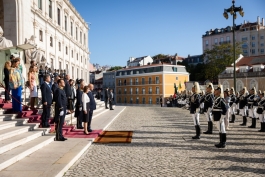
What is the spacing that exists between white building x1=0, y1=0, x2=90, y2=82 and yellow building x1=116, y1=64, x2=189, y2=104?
864 inches

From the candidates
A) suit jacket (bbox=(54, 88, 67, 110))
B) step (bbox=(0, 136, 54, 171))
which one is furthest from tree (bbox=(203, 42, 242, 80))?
step (bbox=(0, 136, 54, 171))

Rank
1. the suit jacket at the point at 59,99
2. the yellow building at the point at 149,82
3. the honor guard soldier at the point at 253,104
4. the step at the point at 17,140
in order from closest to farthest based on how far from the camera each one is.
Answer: the step at the point at 17,140 < the suit jacket at the point at 59,99 < the honor guard soldier at the point at 253,104 < the yellow building at the point at 149,82

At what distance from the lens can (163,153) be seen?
7.84m

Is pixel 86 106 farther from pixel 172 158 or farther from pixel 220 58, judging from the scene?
pixel 220 58

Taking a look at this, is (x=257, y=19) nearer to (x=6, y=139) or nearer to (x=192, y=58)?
(x=192, y=58)

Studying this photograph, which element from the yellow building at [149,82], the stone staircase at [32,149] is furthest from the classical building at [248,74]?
the stone staircase at [32,149]

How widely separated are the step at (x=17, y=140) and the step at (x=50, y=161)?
0.50 metres

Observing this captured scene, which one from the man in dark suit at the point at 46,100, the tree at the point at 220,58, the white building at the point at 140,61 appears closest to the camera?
the man in dark suit at the point at 46,100

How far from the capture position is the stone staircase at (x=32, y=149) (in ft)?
18.7

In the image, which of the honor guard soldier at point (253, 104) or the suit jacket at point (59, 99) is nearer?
the suit jacket at point (59, 99)

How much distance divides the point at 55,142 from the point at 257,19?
96.3 meters

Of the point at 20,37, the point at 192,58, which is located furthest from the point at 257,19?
the point at 20,37

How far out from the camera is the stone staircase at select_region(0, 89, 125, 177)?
5711mm

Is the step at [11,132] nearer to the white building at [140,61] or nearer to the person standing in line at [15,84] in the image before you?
the person standing in line at [15,84]
